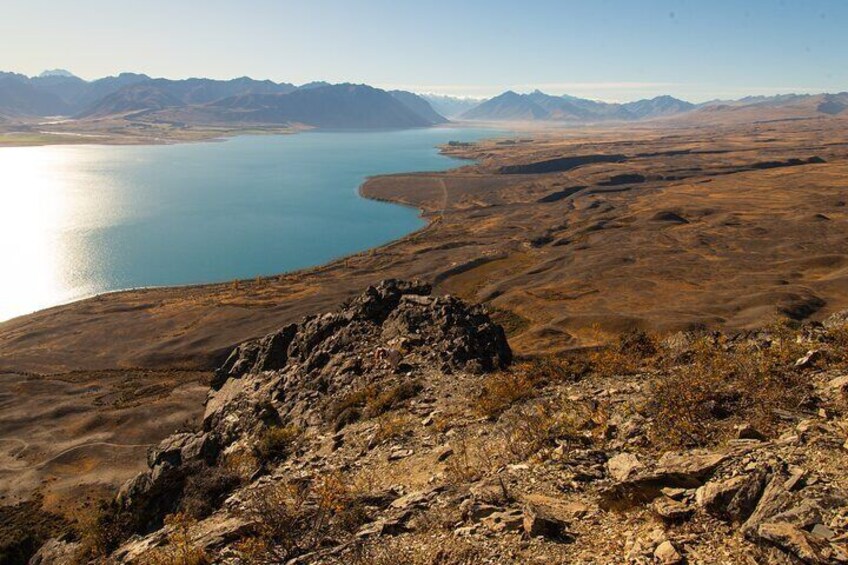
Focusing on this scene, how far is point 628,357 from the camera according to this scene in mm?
24953

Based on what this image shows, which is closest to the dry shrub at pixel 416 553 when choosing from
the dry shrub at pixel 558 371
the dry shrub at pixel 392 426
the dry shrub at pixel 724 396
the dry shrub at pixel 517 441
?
the dry shrub at pixel 517 441

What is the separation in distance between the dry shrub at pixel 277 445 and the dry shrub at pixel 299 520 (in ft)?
15.4

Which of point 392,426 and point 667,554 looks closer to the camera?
point 667,554

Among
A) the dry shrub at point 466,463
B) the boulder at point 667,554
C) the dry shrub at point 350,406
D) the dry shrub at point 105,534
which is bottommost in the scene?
the dry shrub at point 105,534

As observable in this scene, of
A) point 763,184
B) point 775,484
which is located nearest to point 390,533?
point 775,484

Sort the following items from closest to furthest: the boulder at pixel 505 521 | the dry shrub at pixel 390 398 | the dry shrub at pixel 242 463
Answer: the boulder at pixel 505 521 → the dry shrub at pixel 242 463 → the dry shrub at pixel 390 398

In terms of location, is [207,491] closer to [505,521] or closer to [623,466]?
[505,521]

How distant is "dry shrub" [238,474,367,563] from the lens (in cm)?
1363

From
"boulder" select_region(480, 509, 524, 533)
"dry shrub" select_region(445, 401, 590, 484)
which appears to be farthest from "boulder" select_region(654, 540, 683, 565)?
"dry shrub" select_region(445, 401, 590, 484)

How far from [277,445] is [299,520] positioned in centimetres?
762

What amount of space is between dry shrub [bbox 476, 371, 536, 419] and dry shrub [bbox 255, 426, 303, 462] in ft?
27.3

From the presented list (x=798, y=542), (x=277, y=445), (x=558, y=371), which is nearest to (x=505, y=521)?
(x=798, y=542)

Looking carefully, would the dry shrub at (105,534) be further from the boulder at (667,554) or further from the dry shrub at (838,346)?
the dry shrub at (838,346)

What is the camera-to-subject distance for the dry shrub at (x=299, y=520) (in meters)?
13.6
